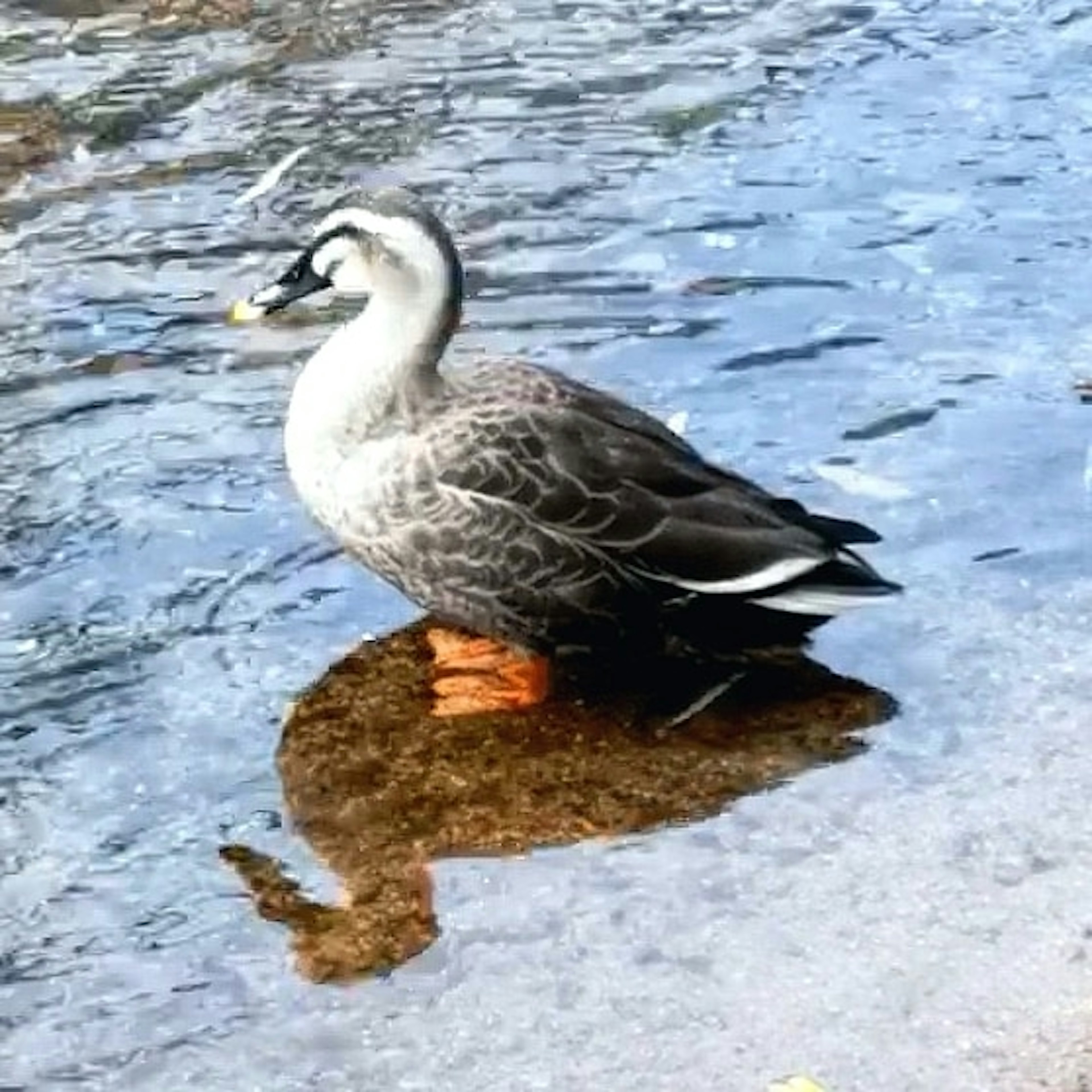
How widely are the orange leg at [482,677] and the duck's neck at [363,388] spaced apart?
1.43 ft

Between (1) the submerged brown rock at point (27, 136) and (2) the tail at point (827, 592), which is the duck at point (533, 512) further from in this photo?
(1) the submerged brown rock at point (27, 136)

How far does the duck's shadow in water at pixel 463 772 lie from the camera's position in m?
4.91

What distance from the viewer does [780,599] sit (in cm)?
550

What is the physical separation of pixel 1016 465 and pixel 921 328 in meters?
0.82

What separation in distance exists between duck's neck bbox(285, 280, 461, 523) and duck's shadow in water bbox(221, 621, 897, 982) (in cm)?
44

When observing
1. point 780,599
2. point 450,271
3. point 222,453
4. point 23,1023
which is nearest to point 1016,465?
point 780,599

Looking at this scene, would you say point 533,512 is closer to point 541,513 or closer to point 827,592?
point 541,513

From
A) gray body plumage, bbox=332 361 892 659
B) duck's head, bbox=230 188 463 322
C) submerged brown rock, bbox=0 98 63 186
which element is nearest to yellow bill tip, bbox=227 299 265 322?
duck's head, bbox=230 188 463 322

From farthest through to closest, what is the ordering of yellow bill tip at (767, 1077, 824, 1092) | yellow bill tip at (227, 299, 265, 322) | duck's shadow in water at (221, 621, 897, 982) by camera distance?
yellow bill tip at (227, 299, 265, 322) → duck's shadow in water at (221, 621, 897, 982) → yellow bill tip at (767, 1077, 824, 1092)

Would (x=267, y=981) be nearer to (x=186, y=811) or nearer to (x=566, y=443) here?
(x=186, y=811)

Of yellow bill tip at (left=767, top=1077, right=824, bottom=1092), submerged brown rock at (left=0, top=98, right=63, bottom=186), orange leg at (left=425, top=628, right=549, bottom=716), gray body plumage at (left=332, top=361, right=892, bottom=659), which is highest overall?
submerged brown rock at (left=0, top=98, right=63, bottom=186)

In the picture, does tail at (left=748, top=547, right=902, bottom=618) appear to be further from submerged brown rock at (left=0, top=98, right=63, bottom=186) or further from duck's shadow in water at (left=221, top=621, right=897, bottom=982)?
submerged brown rock at (left=0, top=98, right=63, bottom=186)

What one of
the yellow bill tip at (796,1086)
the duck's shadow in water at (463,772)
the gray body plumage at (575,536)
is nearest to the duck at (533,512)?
the gray body plumage at (575,536)

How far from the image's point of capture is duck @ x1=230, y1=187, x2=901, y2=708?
5500 mm
